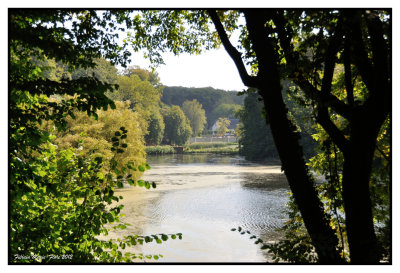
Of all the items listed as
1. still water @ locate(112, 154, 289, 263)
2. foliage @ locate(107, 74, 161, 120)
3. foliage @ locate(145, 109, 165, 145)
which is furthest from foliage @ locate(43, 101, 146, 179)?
foliage @ locate(145, 109, 165, 145)

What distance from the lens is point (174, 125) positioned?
3578 centimetres

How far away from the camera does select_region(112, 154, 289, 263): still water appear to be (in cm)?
660

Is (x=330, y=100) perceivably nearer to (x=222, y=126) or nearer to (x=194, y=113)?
(x=194, y=113)

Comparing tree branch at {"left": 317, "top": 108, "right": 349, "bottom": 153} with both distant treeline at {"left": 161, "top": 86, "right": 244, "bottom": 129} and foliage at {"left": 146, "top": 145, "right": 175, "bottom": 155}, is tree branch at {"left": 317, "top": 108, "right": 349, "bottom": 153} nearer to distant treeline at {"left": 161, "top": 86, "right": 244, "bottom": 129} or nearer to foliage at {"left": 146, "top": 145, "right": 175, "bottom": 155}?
foliage at {"left": 146, "top": 145, "right": 175, "bottom": 155}

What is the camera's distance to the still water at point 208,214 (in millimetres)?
6602

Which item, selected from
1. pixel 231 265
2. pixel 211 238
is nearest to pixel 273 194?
pixel 211 238

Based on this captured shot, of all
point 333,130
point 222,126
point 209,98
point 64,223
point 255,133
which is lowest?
point 64,223

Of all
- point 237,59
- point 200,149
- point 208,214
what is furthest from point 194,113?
point 237,59

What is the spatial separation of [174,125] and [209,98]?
11.9 metres

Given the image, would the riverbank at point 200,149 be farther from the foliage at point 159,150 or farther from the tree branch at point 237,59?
the tree branch at point 237,59

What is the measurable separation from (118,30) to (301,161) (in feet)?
6.14

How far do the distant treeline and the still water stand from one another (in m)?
28.4

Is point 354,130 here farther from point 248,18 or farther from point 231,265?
point 231,265

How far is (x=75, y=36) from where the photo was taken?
2768mm
